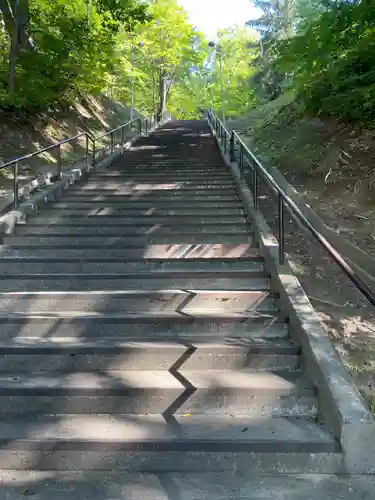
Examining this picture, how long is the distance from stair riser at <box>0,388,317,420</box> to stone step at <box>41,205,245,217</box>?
3.74 meters

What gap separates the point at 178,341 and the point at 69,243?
2549 mm

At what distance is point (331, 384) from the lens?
307 cm

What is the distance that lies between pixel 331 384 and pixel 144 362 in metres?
1.37

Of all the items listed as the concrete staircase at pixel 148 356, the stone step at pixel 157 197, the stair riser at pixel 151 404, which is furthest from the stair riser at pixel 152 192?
the stair riser at pixel 151 404

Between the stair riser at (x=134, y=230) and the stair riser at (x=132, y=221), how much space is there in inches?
1.0

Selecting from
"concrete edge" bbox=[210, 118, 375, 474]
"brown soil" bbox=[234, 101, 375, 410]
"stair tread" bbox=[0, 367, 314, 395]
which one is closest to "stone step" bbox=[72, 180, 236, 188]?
"brown soil" bbox=[234, 101, 375, 410]

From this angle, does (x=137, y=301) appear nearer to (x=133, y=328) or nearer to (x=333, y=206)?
(x=133, y=328)

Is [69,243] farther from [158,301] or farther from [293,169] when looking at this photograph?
[293,169]

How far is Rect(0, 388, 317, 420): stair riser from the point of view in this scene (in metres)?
3.27

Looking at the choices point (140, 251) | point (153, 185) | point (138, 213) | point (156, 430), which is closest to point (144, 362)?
point (156, 430)

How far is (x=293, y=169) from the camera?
9383mm

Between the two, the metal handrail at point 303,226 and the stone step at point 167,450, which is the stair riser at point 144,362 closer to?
the stone step at point 167,450

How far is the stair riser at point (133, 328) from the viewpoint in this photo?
408 cm

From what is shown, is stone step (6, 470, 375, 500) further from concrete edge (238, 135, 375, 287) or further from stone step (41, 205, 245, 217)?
stone step (41, 205, 245, 217)
